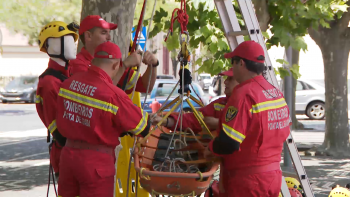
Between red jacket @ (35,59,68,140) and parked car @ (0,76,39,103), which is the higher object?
red jacket @ (35,59,68,140)

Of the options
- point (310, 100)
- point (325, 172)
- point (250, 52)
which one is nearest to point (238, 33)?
point (250, 52)

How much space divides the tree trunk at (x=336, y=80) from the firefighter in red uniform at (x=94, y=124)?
9.77 m

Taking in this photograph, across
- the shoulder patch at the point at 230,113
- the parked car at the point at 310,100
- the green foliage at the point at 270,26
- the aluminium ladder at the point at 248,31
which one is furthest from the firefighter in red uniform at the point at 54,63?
the parked car at the point at 310,100

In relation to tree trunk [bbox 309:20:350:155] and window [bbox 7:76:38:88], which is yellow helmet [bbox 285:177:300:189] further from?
window [bbox 7:76:38:88]

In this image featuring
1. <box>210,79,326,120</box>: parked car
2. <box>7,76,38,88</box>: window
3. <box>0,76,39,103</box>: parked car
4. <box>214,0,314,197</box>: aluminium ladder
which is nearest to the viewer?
<box>214,0,314,197</box>: aluminium ladder

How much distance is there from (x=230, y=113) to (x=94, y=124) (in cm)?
105

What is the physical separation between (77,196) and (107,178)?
30 cm

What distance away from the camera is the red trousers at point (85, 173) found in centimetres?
453

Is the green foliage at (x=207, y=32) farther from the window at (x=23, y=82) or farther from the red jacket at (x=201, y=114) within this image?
the window at (x=23, y=82)

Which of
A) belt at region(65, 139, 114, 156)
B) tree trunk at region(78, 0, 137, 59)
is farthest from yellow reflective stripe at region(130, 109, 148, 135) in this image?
tree trunk at region(78, 0, 137, 59)

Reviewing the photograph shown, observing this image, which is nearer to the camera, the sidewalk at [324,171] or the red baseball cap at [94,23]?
the red baseball cap at [94,23]

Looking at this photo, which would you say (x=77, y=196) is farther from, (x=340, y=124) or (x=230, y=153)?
(x=340, y=124)

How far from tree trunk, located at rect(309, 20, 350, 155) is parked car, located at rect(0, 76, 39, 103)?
21331 mm

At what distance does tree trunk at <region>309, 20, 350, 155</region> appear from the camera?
13453mm
